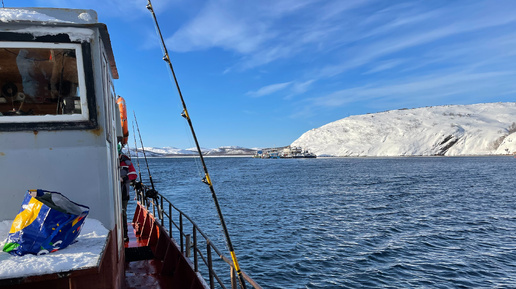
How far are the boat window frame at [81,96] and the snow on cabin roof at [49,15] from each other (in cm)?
20

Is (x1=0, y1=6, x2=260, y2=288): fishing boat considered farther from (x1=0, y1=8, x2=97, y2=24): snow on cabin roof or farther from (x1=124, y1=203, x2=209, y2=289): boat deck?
(x1=124, y1=203, x2=209, y2=289): boat deck

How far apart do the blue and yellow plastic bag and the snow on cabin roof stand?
2.18 metres

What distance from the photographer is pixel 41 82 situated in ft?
17.0

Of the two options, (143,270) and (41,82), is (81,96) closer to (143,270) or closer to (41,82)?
(41,82)

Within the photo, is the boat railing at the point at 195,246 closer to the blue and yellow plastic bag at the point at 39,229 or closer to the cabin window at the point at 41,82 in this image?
the blue and yellow plastic bag at the point at 39,229

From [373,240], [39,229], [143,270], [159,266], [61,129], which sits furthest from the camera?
[373,240]

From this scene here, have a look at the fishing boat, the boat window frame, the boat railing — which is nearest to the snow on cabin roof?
the fishing boat

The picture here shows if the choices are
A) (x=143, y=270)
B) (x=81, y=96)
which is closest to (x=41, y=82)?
(x=81, y=96)

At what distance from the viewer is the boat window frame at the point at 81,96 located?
158 inches

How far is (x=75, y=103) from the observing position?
171 inches

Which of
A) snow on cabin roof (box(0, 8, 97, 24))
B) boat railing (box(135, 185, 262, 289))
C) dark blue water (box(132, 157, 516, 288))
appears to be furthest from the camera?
dark blue water (box(132, 157, 516, 288))

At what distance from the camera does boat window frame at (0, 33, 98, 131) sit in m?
4.00

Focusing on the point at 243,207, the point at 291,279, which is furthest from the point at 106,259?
the point at 243,207

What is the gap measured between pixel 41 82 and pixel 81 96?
62.8 inches
